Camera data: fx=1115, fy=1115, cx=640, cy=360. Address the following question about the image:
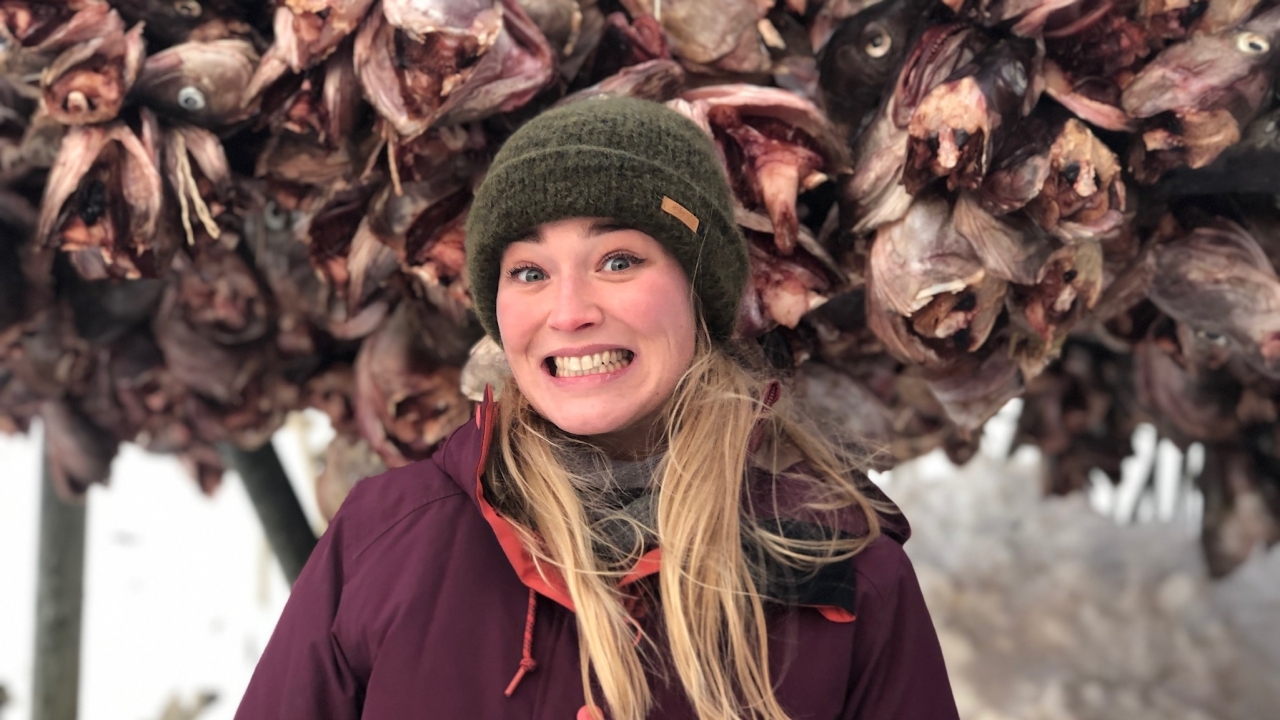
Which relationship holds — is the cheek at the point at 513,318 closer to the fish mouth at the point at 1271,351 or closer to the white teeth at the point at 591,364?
the white teeth at the point at 591,364

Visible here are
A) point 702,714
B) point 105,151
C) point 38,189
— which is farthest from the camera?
point 38,189

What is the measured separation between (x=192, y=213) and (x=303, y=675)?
0.28 m

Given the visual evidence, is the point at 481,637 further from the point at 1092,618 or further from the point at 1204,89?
the point at 1092,618

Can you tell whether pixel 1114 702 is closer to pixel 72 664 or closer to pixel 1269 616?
pixel 1269 616

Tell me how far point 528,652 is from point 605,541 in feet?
0.19

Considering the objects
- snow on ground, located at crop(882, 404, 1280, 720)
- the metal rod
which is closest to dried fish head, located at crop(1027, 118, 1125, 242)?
snow on ground, located at crop(882, 404, 1280, 720)

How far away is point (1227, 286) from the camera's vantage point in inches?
23.2

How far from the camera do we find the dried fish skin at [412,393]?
75 centimetres

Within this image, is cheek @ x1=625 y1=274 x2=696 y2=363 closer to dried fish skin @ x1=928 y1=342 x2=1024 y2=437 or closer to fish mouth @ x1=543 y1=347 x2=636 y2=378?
fish mouth @ x1=543 y1=347 x2=636 y2=378

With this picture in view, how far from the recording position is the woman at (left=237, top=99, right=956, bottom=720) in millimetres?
486

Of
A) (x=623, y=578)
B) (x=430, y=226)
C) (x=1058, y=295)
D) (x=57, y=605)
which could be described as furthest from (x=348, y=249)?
(x=57, y=605)

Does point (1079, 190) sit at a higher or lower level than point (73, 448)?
higher

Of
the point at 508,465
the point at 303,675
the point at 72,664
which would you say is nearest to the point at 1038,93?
the point at 508,465

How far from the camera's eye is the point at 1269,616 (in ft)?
3.55
